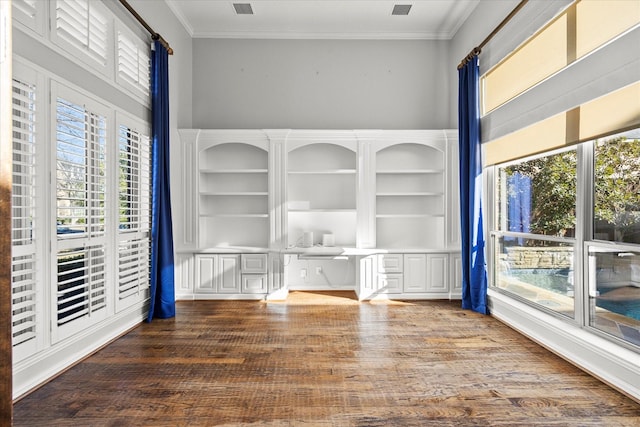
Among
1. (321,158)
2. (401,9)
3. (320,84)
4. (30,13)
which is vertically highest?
(401,9)

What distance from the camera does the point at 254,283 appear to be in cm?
504

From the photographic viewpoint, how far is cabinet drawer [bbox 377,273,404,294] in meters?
5.03

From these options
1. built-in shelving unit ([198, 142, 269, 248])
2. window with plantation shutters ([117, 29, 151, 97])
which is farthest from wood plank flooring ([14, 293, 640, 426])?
window with plantation shutters ([117, 29, 151, 97])

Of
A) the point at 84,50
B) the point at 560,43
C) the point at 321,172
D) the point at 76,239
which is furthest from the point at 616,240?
the point at 84,50

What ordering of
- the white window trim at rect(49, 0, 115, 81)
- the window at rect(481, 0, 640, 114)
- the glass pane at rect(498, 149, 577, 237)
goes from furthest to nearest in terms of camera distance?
the glass pane at rect(498, 149, 577, 237)
the white window trim at rect(49, 0, 115, 81)
the window at rect(481, 0, 640, 114)

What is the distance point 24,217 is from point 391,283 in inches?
147

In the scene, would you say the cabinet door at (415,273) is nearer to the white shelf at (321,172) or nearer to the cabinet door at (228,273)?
the white shelf at (321,172)

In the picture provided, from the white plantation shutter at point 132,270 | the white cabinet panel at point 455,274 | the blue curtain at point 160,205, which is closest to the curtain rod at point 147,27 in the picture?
the blue curtain at point 160,205

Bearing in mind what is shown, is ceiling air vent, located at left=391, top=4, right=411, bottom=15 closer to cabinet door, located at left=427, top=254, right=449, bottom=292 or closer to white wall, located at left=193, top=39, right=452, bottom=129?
white wall, located at left=193, top=39, right=452, bottom=129

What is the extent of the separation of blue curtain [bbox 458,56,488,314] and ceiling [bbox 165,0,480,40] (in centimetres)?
80

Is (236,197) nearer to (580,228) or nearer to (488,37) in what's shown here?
(488,37)

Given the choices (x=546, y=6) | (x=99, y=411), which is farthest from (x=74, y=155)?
(x=546, y=6)

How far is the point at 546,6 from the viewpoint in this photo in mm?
3232

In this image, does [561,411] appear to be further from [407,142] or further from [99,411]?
[407,142]
